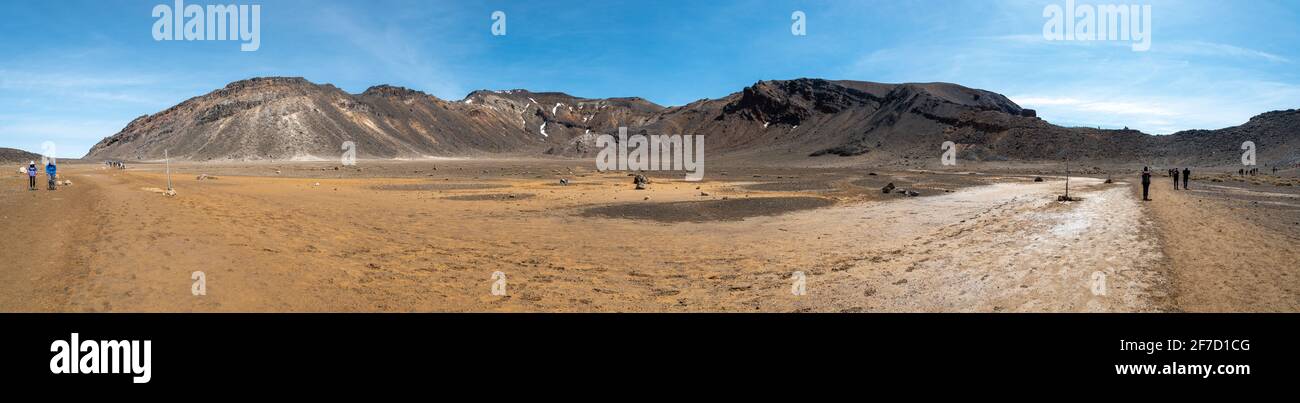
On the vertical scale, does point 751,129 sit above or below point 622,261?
above

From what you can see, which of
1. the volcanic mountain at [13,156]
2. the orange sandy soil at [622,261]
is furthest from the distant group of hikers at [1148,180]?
the volcanic mountain at [13,156]

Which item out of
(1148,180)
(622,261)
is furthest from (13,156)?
(1148,180)

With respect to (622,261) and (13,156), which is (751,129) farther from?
(622,261)

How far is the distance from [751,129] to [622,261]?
151m

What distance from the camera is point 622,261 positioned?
11875 millimetres

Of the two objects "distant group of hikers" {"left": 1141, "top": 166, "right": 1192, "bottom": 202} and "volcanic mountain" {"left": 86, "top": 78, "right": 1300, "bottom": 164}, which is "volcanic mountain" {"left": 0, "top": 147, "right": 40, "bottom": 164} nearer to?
"volcanic mountain" {"left": 86, "top": 78, "right": 1300, "bottom": 164}

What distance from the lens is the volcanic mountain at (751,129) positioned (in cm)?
9081

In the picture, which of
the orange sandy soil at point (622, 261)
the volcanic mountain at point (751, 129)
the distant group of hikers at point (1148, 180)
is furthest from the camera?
the volcanic mountain at point (751, 129)

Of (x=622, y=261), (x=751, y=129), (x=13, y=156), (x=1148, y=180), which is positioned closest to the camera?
(x=622, y=261)

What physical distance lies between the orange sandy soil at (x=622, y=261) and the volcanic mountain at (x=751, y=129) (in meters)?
87.3

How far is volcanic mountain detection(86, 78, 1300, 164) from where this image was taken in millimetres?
90812

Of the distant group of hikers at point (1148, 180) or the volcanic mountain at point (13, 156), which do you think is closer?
the distant group of hikers at point (1148, 180)

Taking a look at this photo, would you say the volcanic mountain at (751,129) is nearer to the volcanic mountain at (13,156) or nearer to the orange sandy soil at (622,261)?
the volcanic mountain at (13,156)
